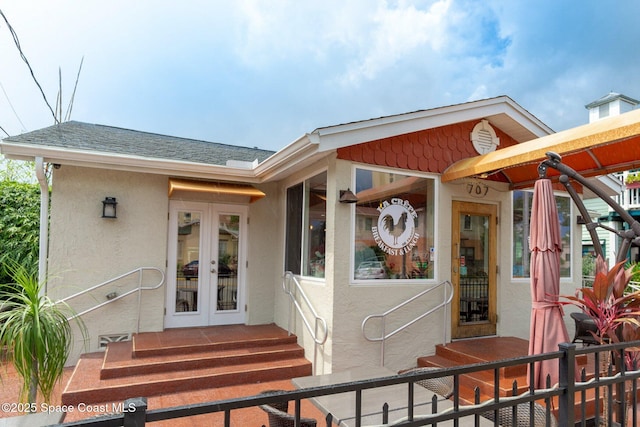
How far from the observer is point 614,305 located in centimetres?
333

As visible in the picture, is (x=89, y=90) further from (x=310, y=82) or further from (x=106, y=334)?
(x=310, y=82)

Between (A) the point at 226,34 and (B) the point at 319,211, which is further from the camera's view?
(A) the point at 226,34

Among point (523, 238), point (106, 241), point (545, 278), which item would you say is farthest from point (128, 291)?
point (523, 238)

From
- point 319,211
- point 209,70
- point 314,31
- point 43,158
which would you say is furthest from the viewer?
point 209,70

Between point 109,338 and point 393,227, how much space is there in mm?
4963

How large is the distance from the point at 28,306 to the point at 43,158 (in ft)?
9.17

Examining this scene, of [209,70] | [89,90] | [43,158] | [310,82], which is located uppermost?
[310,82]

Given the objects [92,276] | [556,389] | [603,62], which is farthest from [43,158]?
[603,62]

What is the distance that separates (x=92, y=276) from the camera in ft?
20.1

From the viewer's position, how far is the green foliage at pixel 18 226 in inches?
282

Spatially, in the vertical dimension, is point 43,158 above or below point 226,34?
below

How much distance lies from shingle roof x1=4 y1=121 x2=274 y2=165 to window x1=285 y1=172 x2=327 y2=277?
2.01 meters

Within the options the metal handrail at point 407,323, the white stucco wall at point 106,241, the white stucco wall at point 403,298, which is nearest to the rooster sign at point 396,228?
the white stucco wall at point 403,298

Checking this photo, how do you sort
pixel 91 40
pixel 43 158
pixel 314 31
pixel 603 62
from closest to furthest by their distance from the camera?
pixel 43 158
pixel 91 40
pixel 314 31
pixel 603 62
